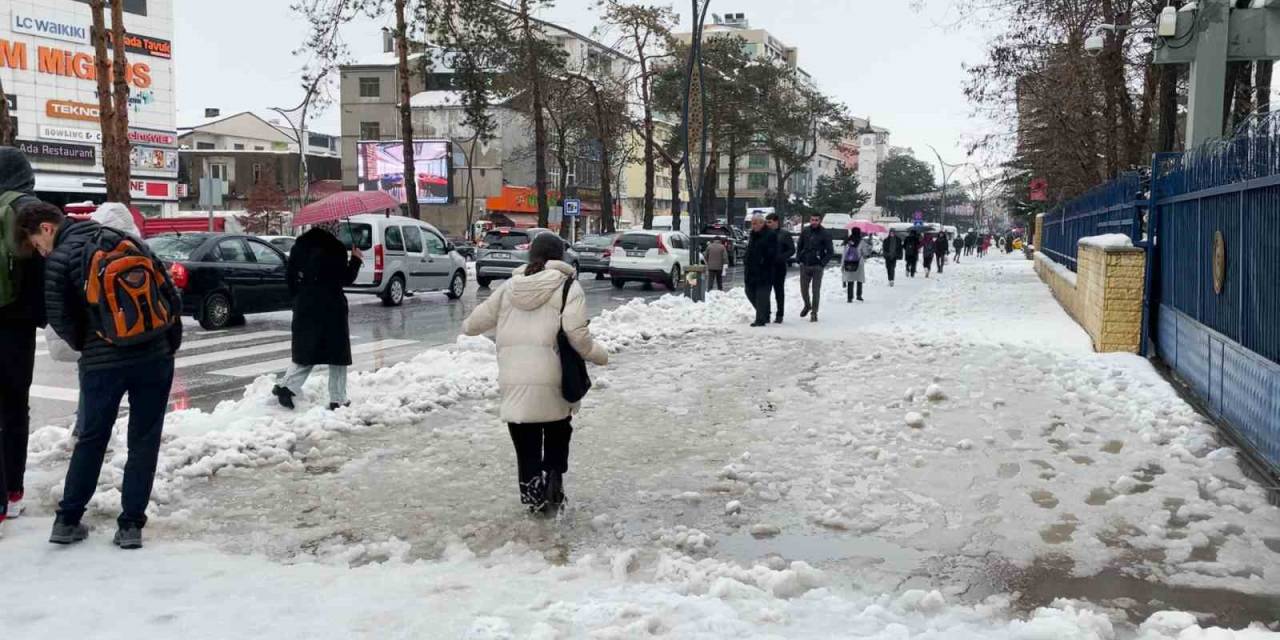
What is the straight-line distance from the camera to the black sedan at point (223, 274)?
1540 cm

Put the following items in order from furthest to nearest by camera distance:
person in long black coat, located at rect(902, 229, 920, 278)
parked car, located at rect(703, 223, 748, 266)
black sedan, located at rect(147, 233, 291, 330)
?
parked car, located at rect(703, 223, 748, 266), person in long black coat, located at rect(902, 229, 920, 278), black sedan, located at rect(147, 233, 291, 330)

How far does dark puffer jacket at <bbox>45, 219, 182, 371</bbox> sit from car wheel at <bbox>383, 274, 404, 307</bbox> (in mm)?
15665

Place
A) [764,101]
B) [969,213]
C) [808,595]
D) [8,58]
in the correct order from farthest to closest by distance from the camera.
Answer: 1. [969,213]
2. [764,101]
3. [8,58]
4. [808,595]

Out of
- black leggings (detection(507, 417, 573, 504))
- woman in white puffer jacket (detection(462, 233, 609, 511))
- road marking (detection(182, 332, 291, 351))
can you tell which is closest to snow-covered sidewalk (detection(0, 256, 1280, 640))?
black leggings (detection(507, 417, 573, 504))

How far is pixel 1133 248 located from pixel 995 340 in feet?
8.75

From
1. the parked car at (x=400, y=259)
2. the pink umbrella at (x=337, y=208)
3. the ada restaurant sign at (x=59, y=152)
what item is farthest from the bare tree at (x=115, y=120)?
the ada restaurant sign at (x=59, y=152)

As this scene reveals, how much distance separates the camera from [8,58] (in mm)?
50094

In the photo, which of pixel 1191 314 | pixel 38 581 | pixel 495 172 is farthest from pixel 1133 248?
pixel 495 172

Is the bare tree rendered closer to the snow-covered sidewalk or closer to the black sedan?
the black sedan

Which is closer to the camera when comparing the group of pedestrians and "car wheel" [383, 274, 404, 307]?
the group of pedestrians

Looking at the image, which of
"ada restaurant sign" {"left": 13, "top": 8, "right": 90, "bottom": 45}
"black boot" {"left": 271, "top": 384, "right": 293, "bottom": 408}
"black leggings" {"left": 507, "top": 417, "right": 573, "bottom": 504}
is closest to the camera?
"black leggings" {"left": 507, "top": 417, "right": 573, "bottom": 504}

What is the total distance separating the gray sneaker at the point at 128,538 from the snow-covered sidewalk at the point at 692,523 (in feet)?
0.17

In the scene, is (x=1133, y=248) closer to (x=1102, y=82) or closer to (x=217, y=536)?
(x=217, y=536)

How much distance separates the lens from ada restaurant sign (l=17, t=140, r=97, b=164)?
2008 inches
